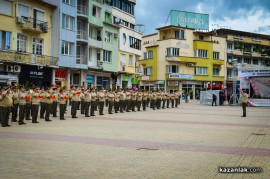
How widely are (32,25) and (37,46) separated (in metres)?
2.65

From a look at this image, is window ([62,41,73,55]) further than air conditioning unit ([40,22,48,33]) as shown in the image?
Yes

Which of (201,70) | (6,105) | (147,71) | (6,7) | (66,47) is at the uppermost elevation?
(6,7)

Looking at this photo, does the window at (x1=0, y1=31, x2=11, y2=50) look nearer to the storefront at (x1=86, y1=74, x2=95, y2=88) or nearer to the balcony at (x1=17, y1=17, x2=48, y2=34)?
the balcony at (x1=17, y1=17, x2=48, y2=34)

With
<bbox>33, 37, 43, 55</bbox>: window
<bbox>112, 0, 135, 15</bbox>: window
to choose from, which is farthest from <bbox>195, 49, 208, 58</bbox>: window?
<bbox>33, 37, 43, 55</bbox>: window

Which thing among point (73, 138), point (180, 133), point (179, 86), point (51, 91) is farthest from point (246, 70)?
point (73, 138)

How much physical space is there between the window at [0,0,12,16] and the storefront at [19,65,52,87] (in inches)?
216

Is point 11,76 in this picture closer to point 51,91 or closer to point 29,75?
point 29,75

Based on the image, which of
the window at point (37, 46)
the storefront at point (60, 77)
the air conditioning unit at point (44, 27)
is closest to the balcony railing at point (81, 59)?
the storefront at point (60, 77)

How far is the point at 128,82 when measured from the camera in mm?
60094

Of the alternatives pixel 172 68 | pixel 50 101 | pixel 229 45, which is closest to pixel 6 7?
pixel 50 101

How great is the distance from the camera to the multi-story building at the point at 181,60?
7162cm

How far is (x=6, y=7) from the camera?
3669cm

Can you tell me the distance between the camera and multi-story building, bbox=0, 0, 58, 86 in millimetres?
36344

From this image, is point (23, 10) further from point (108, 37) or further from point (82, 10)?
point (108, 37)
